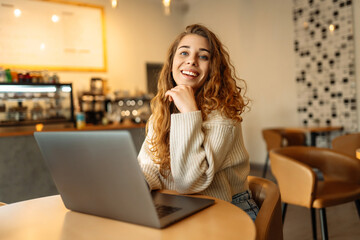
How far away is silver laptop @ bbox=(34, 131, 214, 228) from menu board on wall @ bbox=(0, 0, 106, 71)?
5.38 m

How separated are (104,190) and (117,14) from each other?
6288 millimetres

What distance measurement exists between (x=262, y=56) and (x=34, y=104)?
3.84 metres

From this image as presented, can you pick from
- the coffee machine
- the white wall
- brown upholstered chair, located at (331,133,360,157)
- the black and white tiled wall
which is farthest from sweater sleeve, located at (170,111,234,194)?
the coffee machine

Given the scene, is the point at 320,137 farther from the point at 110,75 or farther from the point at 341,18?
the point at 110,75

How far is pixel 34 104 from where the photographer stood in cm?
393

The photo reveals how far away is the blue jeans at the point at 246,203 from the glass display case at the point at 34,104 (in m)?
3.25

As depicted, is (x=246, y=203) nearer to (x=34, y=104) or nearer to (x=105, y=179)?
(x=105, y=179)

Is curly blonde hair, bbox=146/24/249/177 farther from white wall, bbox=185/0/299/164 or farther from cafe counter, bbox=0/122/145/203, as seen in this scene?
white wall, bbox=185/0/299/164

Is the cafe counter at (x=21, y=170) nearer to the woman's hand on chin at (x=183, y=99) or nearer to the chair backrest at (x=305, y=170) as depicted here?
the chair backrest at (x=305, y=170)

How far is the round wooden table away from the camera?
27.6 inches

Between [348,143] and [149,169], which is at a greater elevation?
[149,169]

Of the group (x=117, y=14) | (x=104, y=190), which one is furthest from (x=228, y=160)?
(x=117, y=14)

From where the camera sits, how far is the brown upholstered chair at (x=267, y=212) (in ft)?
2.99

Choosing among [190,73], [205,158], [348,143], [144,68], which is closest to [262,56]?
[144,68]
